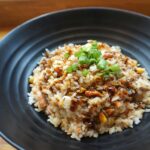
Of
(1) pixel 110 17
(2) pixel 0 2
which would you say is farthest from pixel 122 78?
(2) pixel 0 2

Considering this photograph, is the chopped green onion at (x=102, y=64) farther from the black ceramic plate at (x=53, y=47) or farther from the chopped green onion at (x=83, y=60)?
the black ceramic plate at (x=53, y=47)

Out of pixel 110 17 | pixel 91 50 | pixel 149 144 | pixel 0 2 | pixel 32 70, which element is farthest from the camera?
pixel 0 2

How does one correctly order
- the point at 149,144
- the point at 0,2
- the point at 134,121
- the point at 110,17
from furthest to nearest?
the point at 0,2, the point at 110,17, the point at 134,121, the point at 149,144

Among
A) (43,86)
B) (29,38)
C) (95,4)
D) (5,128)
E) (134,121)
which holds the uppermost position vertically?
(95,4)

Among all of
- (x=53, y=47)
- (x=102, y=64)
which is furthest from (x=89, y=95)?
(x=53, y=47)

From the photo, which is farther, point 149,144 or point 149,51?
point 149,51

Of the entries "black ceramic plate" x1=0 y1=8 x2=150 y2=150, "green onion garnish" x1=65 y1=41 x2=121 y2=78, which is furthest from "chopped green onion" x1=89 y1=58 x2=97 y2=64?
"black ceramic plate" x1=0 y1=8 x2=150 y2=150

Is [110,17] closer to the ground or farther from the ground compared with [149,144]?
farther from the ground

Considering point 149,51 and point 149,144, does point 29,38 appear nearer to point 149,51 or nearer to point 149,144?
point 149,51
